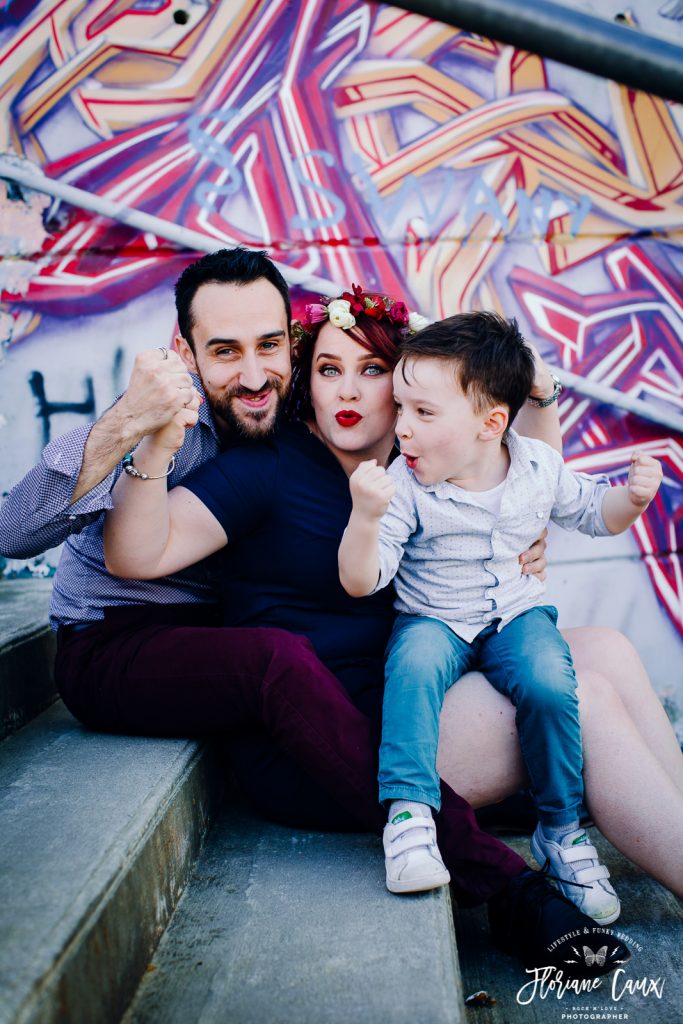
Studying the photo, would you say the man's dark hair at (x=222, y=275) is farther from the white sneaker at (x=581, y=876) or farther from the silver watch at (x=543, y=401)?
the white sneaker at (x=581, y=876)

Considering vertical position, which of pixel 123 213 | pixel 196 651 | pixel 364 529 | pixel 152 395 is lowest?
pixel 196 651

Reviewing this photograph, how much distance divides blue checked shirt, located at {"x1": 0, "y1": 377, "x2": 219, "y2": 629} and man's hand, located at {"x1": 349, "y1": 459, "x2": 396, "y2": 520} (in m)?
0.62

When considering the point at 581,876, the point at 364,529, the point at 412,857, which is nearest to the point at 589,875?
the point at 581,876

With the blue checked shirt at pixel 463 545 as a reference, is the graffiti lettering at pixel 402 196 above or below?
above

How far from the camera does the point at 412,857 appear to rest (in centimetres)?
185

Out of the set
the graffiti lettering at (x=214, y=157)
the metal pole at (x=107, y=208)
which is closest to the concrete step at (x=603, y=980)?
the metal pole at (x=107, y=208)

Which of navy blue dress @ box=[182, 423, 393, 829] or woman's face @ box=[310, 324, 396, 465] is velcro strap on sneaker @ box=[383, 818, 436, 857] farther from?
woman's face @ box=[310, 324, 396, 465]

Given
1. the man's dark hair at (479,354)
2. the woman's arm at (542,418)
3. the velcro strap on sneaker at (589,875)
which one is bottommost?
the velcro strap on sneaker at (589,875)

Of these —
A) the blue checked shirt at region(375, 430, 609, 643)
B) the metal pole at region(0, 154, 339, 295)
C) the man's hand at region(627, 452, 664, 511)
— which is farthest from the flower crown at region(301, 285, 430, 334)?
the metal pole at region(0, 154, 339, 295)

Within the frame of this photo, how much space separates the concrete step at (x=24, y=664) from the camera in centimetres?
242

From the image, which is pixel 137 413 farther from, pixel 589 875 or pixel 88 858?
pixel 589 875

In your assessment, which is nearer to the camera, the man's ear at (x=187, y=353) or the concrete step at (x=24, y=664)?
the concrete step at (x=24, y=664)

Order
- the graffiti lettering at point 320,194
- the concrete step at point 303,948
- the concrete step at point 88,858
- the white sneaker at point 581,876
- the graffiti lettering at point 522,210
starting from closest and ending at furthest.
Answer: the concrete step at point 88,858 < the concrete step at point 303,948 < the white sneaker at point 581,876 < the graffiti lettering at point 320,194 < the graffiti lettering at point 522,210

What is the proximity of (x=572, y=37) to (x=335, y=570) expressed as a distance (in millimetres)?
1545
